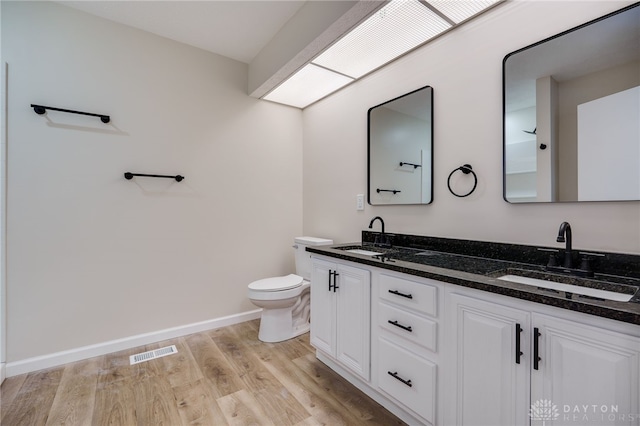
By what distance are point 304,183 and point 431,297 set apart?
2174 millimetres

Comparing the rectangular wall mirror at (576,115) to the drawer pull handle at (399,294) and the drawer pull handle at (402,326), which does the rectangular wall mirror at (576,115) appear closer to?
the drawer pull handle at (399,294)

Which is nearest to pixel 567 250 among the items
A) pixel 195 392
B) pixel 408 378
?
pixel 408 378

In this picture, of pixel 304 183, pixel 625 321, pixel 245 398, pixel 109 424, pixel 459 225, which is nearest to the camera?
pixel 625 321

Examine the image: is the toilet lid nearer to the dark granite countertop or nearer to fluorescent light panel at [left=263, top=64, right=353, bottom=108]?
the dark granite countertop

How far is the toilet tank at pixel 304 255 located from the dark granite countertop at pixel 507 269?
697 millimetres

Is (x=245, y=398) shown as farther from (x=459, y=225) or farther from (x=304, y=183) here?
(x=304, y=183)

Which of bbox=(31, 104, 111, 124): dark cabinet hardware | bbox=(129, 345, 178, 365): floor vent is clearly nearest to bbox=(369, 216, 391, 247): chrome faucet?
bbox=(129, 345, 178, 365): floor vent

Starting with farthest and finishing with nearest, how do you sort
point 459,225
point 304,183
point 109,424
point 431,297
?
point 304,183, point 459,225, point 109,424, point 431,297

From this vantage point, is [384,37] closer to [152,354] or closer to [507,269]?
[507,269]

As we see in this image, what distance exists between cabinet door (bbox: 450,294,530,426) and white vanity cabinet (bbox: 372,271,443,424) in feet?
0.35

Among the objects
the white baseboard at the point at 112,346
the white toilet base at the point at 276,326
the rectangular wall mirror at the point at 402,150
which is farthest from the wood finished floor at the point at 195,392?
the rectangular wall mirror at the point at 402,150

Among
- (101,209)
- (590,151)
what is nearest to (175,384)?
(101,209)

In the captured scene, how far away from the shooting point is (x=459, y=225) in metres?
1.81

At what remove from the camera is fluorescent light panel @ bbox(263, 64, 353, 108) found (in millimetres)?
2443
